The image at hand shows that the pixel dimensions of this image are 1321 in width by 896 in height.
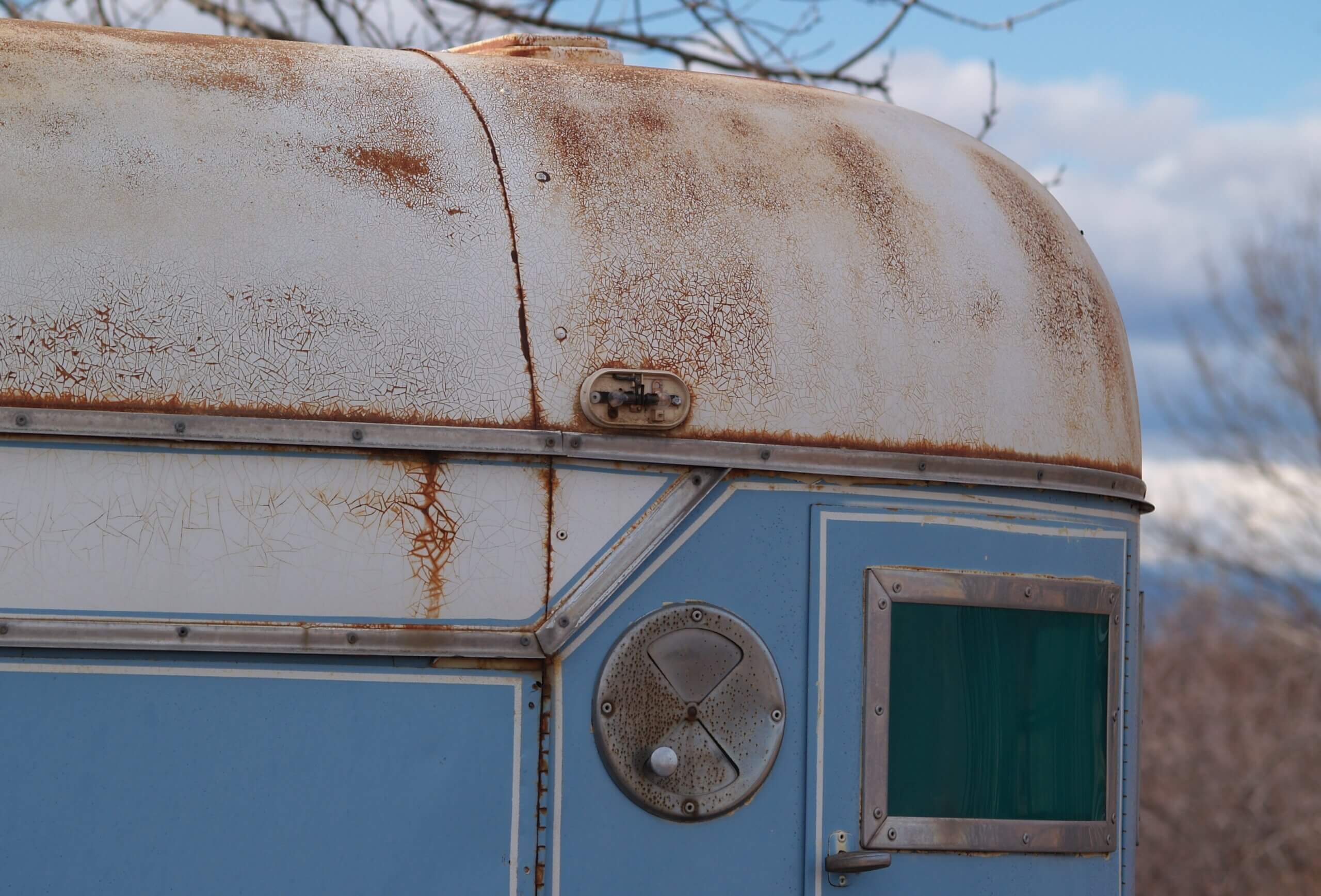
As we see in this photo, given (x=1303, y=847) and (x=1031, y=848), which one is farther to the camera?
(x=1303, y=847)

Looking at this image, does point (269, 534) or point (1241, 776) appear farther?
point (1241, 776)

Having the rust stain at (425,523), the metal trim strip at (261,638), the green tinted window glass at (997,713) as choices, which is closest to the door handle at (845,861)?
the green tinted window glass at (997,713)

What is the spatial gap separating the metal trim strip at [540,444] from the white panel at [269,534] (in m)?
0.03

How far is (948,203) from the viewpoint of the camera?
120 inches

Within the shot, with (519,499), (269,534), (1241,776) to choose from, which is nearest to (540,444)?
(519,499)

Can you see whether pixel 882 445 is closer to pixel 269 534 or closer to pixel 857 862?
pixel 857 862

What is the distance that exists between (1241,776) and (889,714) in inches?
730

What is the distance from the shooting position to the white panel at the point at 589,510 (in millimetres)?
2625

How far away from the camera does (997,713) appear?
287cm

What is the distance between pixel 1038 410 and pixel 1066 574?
0.33 metres

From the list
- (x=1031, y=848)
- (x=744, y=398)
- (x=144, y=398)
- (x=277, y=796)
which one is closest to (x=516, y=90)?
(x=744, y=398)

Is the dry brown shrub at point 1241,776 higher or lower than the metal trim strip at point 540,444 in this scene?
lower

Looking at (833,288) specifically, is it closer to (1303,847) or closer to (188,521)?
(188,521)

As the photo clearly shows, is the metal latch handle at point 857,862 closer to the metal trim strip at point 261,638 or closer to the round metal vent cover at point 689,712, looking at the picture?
the round metal vent cover at point 689,712
